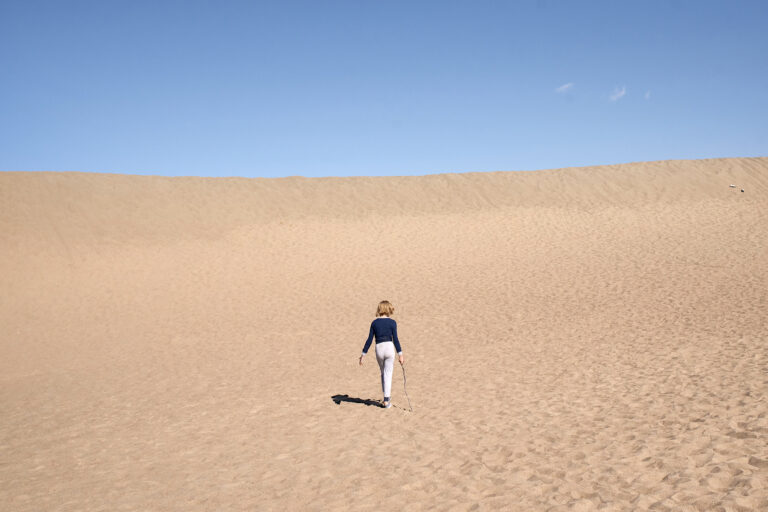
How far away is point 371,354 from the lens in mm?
11844

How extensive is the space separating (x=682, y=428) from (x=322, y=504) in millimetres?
4220

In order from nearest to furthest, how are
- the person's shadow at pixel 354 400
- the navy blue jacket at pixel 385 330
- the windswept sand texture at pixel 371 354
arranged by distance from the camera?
the windswept sand texture at pixel 371 354 < the navy blue jacket at pixel 385 330 < the person's shadow at pixel 354 400

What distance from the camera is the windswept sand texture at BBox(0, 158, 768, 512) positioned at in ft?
17.0

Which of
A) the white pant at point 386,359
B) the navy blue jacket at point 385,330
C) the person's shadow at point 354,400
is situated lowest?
the person's shadow at point 354,400

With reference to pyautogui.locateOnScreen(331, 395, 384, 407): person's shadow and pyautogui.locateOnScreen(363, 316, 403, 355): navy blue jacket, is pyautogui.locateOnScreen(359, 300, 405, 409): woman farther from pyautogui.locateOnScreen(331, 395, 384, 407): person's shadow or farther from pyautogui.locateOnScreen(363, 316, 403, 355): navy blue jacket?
pyautogui.locateOnScreen(331, 395, 384, 407): person's shadow

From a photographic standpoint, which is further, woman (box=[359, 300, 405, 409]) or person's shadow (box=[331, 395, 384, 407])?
person's shadow (box=[331, 395, 384, 407])

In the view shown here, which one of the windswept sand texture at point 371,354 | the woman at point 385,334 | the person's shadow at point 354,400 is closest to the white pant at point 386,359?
the woman at point 385,334

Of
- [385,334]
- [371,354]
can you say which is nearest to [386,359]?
[385,334]

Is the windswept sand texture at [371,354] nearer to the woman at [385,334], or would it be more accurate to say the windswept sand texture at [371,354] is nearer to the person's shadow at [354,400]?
the person's shadow at [354,400]

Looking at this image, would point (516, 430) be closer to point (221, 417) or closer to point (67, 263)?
point (221, 417)

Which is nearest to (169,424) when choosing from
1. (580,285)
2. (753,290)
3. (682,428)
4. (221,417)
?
(221,417)

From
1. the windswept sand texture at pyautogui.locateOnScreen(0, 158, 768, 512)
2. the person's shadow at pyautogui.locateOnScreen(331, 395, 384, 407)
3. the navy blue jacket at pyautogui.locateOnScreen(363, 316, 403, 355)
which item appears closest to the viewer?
the windswept sand texture at pyautogui.locateOnScreen(0, 158, 768, 512)

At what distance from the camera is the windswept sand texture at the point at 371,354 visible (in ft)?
17.0

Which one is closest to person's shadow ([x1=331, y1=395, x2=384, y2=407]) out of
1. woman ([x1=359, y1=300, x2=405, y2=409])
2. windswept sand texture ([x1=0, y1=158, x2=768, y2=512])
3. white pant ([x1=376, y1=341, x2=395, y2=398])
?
windswept sand texture ([x1=0, y1=158, x2=768, y2=512])
